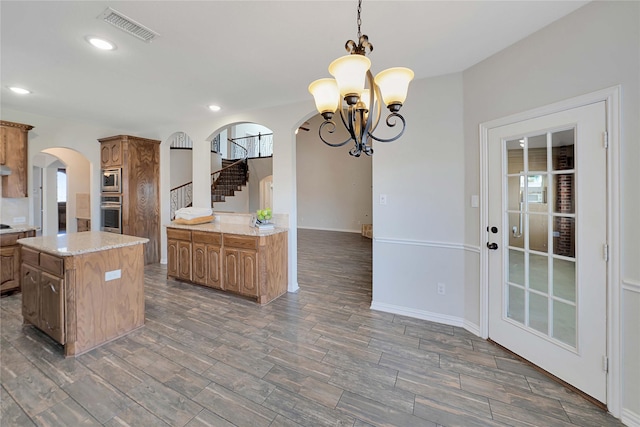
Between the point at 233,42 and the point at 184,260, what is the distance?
119 inches

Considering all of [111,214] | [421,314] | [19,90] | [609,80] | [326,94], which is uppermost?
[19,90]

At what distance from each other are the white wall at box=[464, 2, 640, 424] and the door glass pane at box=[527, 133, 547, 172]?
260 mm

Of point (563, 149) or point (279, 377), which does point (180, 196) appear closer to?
point (279, 377)

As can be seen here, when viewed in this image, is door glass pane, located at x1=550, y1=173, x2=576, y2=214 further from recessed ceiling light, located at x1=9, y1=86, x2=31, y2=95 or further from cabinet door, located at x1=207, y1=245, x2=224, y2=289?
recessed ceiling light, located at x1=9, y1=86, x2=31, y2=95

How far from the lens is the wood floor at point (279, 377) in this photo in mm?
1643

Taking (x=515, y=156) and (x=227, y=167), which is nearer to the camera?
(x=515, y=156)

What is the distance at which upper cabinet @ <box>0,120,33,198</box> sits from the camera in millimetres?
3660

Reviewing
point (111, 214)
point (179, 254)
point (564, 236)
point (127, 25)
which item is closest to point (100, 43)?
point (127, 25)

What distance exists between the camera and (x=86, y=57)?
8.25 ft

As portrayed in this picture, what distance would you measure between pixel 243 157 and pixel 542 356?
1080 cm

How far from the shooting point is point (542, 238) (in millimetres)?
2145

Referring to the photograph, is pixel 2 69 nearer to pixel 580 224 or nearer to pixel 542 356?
pixel 580 224

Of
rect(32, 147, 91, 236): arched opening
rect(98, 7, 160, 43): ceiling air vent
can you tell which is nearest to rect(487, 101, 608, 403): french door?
rect(98, 7, 160, 43): ceiling air vent

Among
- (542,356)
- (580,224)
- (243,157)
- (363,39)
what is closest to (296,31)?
(363,39)
